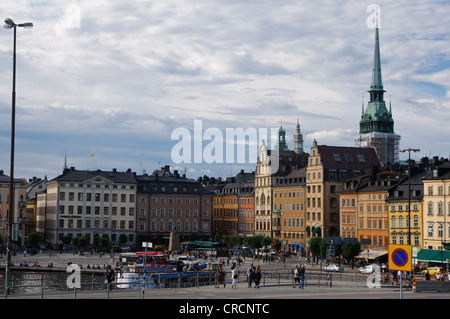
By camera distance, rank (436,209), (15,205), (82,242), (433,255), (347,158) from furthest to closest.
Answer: (15,205)
(347,158)
(82,242)
(436,209)
(433,255)

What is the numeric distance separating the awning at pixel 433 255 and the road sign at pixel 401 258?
55.2m

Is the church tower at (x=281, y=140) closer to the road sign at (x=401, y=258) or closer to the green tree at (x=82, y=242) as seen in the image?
the green tree at (x=82, y=242)

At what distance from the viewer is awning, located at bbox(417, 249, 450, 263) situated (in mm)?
82438

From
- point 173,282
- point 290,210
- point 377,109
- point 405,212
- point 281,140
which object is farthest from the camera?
point 377,109

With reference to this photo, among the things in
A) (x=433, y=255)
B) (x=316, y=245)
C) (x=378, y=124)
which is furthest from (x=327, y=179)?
(x=378, y=124)

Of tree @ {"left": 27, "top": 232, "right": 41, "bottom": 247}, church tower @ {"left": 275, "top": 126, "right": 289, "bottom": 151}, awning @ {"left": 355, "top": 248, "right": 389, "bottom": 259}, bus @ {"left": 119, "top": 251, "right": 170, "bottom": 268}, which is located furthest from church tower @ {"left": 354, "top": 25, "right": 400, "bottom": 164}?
bus @ {"left": 119, "top": 251, "right": 170, "bottom": 268}

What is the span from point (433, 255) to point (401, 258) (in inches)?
2327

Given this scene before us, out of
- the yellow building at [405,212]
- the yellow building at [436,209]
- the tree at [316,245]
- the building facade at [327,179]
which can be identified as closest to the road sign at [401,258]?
the yellow building at [436,209]

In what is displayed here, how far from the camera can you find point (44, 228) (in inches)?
5782

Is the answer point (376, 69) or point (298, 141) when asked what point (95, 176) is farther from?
point (376, 69)

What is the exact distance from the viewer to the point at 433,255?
84812 millimetres
